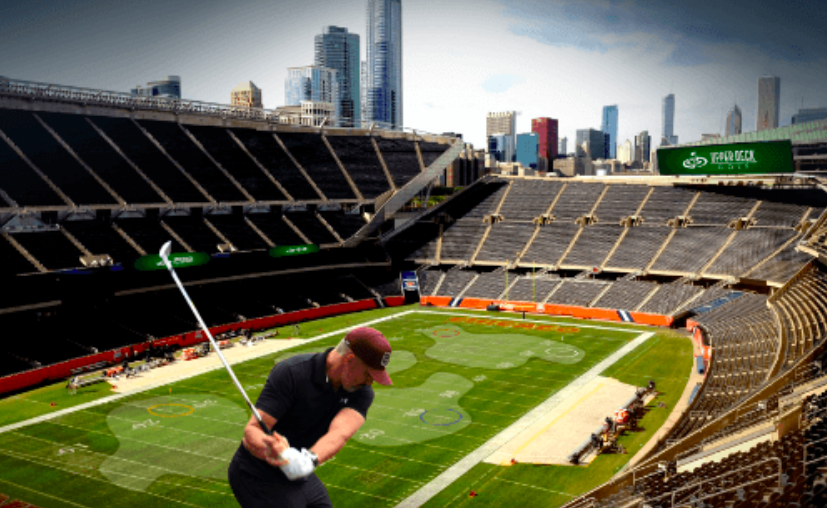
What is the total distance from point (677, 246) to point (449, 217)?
989 inches

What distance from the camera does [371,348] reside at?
7086 mm

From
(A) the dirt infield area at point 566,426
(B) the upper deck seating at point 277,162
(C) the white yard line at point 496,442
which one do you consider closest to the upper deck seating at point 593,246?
(C) the white yard line at point 496,442

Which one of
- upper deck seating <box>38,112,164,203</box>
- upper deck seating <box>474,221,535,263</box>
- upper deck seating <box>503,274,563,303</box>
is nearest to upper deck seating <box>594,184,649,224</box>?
upper deck seating <box>474,221,535,263</box>

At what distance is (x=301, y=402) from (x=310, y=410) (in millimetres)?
144

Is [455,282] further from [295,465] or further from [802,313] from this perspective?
[295,465]

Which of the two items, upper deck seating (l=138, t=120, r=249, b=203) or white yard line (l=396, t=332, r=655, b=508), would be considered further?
upper deck seating (l=138, t=120, r=249, b=203)

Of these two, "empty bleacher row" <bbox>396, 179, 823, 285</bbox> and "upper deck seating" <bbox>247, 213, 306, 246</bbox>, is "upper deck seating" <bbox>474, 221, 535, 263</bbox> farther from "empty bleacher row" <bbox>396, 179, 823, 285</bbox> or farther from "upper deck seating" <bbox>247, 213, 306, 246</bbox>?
"upper deck seating" <bbox>247, 213, 306, 246</bbox>

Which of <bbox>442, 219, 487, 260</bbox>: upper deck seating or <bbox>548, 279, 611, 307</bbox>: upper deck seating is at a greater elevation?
<bbox>442, 219, 487, 260</bbox>: upper deck seating

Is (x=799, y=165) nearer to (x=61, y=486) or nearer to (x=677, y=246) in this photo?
(x=677, y=246)

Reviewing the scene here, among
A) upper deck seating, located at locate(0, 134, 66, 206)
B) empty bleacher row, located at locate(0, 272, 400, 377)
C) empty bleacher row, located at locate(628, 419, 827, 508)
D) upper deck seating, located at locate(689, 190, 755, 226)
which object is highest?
upper deck seating, located at locate(0, 134, 66, 206)

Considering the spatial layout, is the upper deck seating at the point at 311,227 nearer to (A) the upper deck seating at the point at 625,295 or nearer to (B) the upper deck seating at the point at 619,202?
(A) the upper deck seating at the point at 625,295

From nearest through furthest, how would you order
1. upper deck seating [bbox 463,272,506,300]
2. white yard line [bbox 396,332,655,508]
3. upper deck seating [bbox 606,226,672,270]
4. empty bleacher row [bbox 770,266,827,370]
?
white yard line [bbox 396,332,655,508] → empty bleacher row [bbox 770,266,827,370] → upper deck seating [bbox 606,226,672,270] → upper deck seating [bbox 463,272,506,300]

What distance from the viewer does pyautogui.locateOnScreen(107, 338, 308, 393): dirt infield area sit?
117 ft

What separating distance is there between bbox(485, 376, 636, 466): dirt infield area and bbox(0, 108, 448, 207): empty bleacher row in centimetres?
3612
